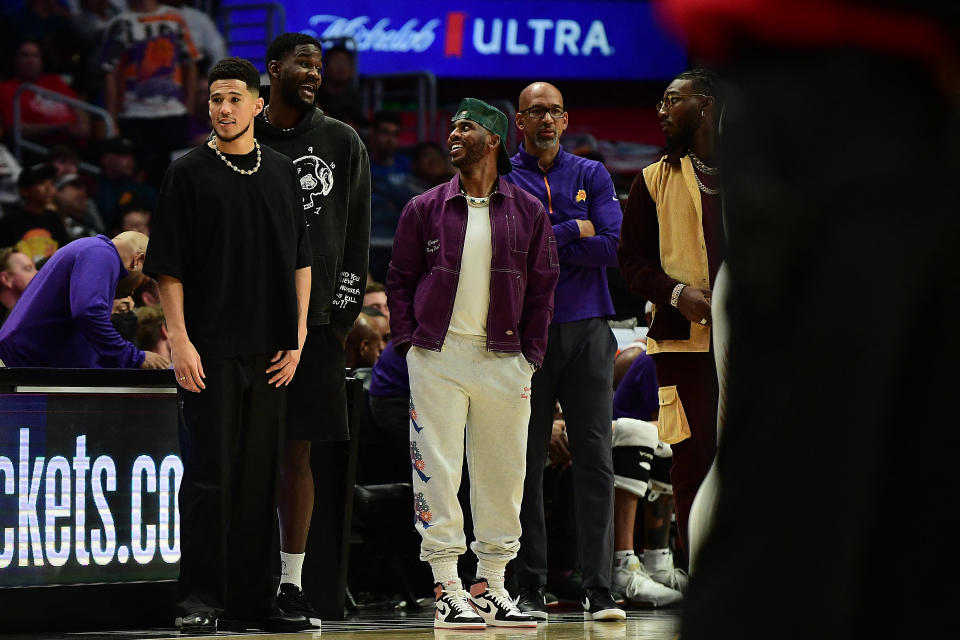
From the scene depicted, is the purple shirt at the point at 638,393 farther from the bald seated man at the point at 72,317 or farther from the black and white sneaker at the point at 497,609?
the bald seated man at the point at 72,317

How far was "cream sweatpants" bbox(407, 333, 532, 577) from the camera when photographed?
5.43m

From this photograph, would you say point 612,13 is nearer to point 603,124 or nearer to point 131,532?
point 603,124

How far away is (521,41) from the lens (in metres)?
20.6

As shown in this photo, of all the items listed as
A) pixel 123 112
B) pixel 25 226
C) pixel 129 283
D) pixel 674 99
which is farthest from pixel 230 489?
pixel 123 112

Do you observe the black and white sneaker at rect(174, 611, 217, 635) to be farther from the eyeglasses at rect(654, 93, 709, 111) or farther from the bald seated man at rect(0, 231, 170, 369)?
the eyeglasses at rect(654, 93, 709, 111)

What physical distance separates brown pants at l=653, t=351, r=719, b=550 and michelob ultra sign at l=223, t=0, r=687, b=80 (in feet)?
51.4

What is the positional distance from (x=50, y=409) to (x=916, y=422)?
15.4 feet

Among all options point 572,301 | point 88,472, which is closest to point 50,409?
point 88,472

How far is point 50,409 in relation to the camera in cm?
528

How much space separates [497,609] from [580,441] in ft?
2.87

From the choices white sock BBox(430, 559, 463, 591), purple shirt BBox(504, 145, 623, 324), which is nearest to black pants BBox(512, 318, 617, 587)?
purple shirt BBox(504, 145, 623, 324)

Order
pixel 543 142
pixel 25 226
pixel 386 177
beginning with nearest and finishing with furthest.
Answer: pixel 543 142 < pixel 25 226 < pixel 386 177

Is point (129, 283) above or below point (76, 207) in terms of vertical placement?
below

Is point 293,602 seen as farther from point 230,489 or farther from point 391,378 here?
point 391,378
